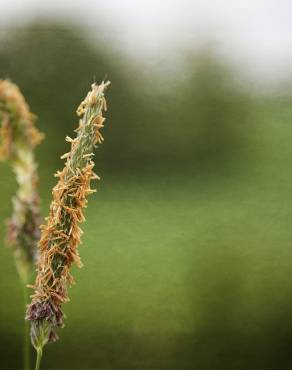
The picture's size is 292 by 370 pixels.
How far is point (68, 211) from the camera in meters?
1.08

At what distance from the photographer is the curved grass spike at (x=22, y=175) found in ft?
4.70

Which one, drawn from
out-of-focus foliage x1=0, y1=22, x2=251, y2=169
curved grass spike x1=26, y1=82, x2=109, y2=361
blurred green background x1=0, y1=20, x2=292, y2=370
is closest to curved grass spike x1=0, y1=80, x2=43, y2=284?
curved grass spike x1=26, y1=82, x2=109, y2=361

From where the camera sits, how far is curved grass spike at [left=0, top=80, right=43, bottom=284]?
1434 millimetres

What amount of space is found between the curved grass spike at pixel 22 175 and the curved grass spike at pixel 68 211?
0.31 m

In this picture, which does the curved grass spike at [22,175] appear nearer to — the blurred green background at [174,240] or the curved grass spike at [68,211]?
the curved grass spike at [68,211]

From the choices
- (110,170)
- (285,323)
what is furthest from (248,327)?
(110,170)

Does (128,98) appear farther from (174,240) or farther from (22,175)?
(22,175)

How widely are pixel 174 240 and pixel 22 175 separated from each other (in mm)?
1496

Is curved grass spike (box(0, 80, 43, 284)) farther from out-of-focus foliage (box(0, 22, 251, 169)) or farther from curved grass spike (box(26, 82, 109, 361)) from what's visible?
out-of-focus foliage (box(0, 22, 251, 169))

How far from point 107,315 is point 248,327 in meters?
0.62

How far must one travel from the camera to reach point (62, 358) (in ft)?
9.45

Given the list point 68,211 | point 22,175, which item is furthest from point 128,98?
point 68,211

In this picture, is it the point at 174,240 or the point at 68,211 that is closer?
the point at 68,211

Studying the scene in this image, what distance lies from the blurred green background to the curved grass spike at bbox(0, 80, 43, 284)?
4.17ft
